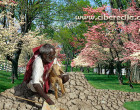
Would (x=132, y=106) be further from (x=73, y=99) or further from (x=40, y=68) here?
(x=40, y=68)

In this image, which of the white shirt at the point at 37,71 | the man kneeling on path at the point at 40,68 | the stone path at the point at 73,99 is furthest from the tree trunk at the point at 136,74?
the white shirt at the point at 37,71

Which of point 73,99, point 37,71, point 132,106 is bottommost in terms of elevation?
point 132,106

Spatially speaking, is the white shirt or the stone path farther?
the stone path

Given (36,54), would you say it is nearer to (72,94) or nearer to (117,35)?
(72,94)

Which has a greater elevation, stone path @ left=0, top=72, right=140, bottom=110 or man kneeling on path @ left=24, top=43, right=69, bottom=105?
man kneeling on path @ left=24, top=43, right=69, bottom=105

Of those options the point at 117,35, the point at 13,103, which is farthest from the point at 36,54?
the point at 117,35

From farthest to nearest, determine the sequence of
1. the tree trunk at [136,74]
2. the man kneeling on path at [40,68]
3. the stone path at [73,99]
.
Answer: the tree trunk at [136,74], the stone path at [73,99], the man kneeling on path at [40,68]

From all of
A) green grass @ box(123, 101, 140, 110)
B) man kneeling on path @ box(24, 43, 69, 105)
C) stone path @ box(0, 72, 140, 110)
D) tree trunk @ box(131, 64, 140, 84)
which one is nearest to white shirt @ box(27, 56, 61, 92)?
man kneeling on path @ box(24, 43, 69, 105)

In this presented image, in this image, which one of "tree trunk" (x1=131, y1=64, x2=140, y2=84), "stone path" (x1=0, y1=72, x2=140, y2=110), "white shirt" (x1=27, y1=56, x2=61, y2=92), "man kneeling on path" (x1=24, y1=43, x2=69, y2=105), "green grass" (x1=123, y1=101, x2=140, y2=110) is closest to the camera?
"man kneeling on path" (x1=24, y1=43, x2=69, y2=105)

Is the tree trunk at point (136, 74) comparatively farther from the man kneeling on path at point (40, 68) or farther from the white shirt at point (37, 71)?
the white shirt at point (37, 71)

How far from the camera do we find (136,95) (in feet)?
29.1

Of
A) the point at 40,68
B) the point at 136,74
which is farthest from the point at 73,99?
the point at 136,74

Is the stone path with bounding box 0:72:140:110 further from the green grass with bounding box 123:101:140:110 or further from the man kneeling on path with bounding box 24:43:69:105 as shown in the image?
the man kneeling on path with bounding box 24:43:69:105

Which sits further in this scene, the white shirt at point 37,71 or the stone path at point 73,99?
the stone path at point 73,99
